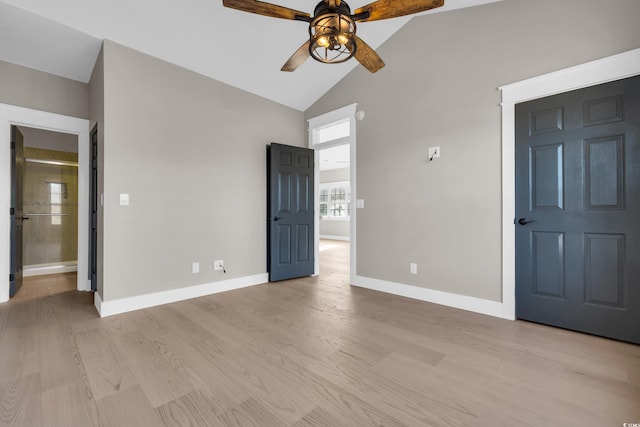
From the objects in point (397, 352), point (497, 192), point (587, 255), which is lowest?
point (397, 352)

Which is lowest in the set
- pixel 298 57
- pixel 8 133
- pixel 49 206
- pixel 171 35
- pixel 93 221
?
pixel 93 221

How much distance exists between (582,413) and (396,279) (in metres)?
2.16

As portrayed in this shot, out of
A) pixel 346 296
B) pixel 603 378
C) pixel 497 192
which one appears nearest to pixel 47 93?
pixel 346 296

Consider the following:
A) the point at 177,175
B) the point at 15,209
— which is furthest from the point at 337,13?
the point at 15,209

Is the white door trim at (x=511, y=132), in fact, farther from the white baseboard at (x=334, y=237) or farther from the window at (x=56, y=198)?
the white baseboard at (x=334, y=237)

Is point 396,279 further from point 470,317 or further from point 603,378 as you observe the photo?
point 603,378

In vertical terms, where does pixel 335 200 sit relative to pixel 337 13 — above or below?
below

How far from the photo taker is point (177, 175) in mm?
3312

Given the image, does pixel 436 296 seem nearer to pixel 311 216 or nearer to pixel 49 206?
pixel 311 216

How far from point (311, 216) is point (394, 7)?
10.3ft

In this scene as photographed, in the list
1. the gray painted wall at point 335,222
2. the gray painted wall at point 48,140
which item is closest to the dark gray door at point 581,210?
the gray painted wall at point 48,140

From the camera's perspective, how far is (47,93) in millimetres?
3391

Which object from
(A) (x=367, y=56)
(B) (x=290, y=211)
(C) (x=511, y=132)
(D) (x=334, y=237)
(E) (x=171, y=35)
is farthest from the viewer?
(D) (x=334, y=237)

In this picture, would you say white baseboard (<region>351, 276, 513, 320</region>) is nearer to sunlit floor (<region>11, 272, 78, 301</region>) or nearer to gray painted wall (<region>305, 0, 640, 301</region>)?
gray painted wall (<region>305, 0, 640, 301</region>)
